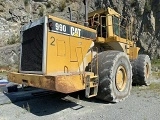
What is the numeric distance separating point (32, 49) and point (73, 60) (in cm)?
115

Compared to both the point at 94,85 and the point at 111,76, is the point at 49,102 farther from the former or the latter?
the point at 111,76

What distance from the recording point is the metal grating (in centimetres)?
606

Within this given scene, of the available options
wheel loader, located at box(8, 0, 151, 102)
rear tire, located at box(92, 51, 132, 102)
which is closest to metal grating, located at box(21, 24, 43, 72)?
wheel loader, located at box(8, 0, 151, 102)

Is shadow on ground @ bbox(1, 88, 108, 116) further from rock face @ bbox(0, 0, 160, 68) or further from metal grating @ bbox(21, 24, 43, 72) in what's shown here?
rock face @ bbox(0, 0, 160, 68)

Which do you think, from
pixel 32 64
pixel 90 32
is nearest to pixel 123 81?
pixel 90 32

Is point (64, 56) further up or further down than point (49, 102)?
further up

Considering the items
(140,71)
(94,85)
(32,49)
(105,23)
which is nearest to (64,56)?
(32,49)

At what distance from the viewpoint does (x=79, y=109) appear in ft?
20.5

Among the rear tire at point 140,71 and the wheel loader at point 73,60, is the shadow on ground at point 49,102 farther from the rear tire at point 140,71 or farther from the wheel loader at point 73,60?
the rear tire at point 140,71

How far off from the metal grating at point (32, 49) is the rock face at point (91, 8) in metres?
12.9

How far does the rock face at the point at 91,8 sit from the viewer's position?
70.9ft

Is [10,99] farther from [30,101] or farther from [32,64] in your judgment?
[32,64]

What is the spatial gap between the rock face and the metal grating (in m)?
12.9

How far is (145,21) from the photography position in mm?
22188
